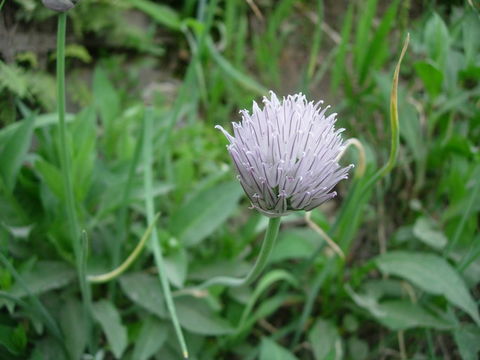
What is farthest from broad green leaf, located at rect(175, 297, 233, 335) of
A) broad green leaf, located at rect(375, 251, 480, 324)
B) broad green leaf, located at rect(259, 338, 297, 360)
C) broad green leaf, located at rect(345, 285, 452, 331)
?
broad green leaf, located at rect(375, 251, 480, 324)

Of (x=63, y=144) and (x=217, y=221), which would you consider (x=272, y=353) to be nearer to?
(x=217, y=221)

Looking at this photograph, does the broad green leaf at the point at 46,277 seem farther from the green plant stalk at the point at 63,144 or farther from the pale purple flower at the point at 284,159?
the pale purple flower at the point at 284,159

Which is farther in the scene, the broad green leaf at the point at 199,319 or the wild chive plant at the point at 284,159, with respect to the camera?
the broad green leaf at the point at 199,319

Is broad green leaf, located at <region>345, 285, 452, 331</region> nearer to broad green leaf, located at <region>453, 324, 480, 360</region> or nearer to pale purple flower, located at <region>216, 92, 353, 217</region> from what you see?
broad green leaf, located at <region>453, 324, 480, 360</region>

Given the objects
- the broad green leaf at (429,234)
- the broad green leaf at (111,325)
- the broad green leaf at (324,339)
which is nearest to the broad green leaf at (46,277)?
the broad green leaf at (111,325)


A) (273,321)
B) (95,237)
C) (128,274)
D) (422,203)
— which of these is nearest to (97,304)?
(128,274)

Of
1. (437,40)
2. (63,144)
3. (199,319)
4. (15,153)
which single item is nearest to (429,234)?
(437,40)
